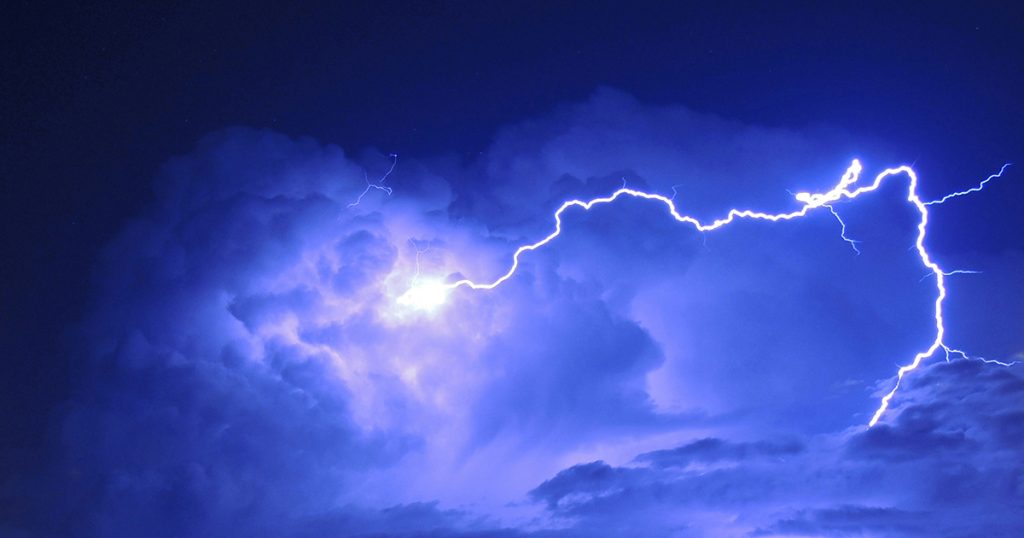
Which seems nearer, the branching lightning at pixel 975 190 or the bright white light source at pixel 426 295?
the branching lightning at pixel 975 190

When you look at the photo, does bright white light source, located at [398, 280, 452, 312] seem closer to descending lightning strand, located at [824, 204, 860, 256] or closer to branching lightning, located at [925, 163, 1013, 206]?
descending lightning strand, located at [824, 204, 860, 256]

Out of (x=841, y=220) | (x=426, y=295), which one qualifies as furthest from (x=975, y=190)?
(x=426, y=295)

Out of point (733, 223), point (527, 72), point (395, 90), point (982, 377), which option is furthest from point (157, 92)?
point (982, 377)

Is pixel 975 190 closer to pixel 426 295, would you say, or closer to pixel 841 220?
pixel 841 220

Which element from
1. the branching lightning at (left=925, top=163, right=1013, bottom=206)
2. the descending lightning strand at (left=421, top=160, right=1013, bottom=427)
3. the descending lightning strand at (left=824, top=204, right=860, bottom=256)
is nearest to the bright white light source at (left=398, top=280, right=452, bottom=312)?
the descending lightning strand at (left=421, top=160, right=1013, bottom=427)

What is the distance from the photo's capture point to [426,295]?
845 cm

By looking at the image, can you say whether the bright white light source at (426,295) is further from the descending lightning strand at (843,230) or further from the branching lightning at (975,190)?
the branching lightning at (975,190)

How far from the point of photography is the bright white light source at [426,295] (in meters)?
8.41

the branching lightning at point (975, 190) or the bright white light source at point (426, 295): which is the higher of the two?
the branching lightning at point (975, 190)

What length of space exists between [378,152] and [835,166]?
460cm

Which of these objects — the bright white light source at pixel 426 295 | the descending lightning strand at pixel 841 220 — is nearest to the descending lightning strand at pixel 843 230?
the descending lightning strand at pixel 841 220

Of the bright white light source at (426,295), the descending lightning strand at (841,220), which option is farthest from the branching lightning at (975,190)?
the bright white light source at (426,295)

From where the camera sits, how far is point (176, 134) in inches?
324

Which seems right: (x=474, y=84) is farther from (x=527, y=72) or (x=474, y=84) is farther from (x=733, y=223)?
(x=733, y=223)
